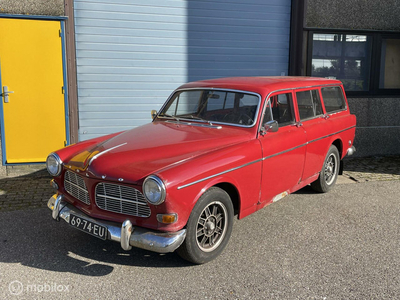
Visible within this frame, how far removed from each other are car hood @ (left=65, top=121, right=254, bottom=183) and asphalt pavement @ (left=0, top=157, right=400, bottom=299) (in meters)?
0.86

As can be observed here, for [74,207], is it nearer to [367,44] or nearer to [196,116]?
[196,116]

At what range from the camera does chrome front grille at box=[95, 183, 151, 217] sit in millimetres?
3492

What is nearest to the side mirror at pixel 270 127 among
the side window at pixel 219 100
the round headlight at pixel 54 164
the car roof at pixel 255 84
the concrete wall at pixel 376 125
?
the car roof at pixel 255 84

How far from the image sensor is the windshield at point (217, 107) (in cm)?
451

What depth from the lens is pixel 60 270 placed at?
368cm

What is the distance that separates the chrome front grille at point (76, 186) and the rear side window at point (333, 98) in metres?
3.49

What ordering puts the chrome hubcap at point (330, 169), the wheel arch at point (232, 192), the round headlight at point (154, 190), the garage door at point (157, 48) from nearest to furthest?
1. the round headlight at point (154, 190)
2. the wheel arch at point (232, 192)
3. the chrome hubcap at point (330, 169)
4. the garage door at point (157, 48)

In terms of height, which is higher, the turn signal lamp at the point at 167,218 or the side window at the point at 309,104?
the side window at the point at 309,104

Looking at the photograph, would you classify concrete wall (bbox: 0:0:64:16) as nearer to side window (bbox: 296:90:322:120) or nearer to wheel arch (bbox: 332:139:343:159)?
side window (bbox: 296:90:322:120)

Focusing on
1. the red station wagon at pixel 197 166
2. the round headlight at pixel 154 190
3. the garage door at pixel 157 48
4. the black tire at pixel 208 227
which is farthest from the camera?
the garage door at pixel 157 48

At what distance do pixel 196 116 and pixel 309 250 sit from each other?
189 centimetres

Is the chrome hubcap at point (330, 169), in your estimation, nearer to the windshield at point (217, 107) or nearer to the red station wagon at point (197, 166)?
the red station wagon at point (197, 166)

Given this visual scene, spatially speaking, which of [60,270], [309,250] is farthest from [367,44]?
[60,270]

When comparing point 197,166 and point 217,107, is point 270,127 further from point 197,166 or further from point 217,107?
point 197,166
